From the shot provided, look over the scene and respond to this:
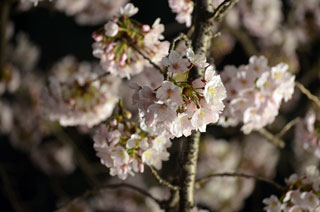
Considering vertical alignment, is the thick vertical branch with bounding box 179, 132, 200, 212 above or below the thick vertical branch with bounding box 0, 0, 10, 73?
below

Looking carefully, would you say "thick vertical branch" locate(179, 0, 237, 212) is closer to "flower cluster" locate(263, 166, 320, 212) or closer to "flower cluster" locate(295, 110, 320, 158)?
"flower cluster" locate(263, 166, 320, 212)

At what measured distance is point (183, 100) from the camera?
0.89m

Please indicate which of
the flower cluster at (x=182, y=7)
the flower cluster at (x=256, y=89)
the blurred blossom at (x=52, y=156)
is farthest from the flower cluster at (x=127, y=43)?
the blurred blossom at (x=52, y=156)

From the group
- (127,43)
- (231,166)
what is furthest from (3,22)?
(231,166)

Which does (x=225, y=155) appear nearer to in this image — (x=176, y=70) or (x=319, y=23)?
(x=319, y=23)

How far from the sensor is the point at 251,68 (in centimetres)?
129

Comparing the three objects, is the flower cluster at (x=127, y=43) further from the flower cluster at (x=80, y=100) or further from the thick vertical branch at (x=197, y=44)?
the flower cluster at (x=80, y=100)

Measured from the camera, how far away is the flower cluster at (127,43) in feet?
3.90

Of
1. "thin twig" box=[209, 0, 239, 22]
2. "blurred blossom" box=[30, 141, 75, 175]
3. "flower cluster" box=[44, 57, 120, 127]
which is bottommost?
"thin twig" box=[209, 0, 239, 22]

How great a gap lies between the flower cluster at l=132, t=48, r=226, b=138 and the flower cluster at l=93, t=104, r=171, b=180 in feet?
0.53

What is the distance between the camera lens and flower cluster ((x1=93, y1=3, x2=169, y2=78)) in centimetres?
119

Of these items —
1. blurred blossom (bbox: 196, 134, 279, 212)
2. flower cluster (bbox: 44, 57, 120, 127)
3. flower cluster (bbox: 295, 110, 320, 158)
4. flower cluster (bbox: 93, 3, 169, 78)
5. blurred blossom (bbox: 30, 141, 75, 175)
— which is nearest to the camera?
flower cluster (bbox: 93, 3, 169, 78)

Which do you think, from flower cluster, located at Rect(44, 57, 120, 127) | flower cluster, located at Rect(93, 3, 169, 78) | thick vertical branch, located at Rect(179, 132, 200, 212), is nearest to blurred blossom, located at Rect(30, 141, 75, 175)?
flower cluster, located at Rect(44, 57, 120, 127)

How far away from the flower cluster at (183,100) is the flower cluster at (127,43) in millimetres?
301
